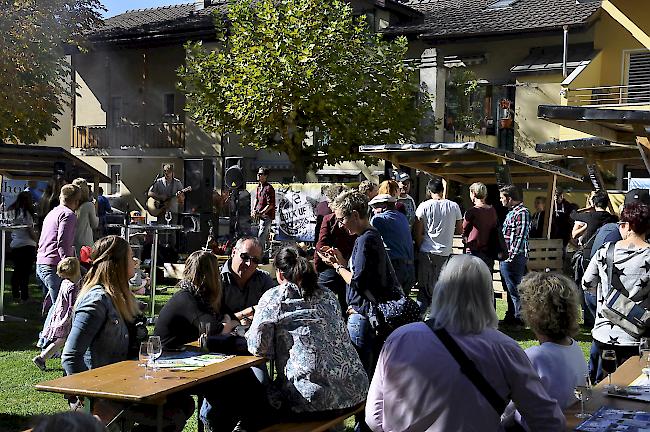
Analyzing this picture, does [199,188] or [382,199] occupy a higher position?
[382,199]

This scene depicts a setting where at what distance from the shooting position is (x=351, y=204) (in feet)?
21.9

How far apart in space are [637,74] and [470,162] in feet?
38.8

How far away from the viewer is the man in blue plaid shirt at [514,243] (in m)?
11.1

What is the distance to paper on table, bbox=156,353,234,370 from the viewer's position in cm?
520

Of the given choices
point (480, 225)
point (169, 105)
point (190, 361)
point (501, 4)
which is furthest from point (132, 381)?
point (169, 105)

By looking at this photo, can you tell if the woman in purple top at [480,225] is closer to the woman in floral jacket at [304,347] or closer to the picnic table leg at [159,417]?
the woman in floral jacket at [304,347]

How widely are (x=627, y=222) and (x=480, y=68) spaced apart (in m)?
21.6

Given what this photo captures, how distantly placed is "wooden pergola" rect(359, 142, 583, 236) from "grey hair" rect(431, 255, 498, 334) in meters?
9.56

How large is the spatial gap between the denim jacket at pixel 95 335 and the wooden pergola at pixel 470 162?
842cm

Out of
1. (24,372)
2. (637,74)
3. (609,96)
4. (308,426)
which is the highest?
(637,74)

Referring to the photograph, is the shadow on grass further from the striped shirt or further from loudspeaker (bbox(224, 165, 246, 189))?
loudspeaker (bbox(224, 165, 246, 189))

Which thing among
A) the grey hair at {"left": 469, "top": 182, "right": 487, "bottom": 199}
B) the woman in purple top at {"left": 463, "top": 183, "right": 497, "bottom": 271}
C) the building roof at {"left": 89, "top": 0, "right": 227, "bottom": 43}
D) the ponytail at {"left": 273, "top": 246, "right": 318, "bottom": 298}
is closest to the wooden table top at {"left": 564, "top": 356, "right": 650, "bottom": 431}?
the ponytail at {"left": 273, "top": 246, "right": 318, "bottom": 298}

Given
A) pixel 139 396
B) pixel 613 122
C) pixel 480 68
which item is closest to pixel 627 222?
pixel 139 396

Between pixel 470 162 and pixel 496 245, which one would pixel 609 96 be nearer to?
pixel 470 162
